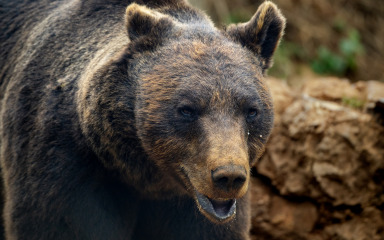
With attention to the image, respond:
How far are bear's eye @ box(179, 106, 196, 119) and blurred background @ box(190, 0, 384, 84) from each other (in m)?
7.98

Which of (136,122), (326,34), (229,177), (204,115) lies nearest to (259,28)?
(204,115)

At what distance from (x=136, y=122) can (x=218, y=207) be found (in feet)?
2.84

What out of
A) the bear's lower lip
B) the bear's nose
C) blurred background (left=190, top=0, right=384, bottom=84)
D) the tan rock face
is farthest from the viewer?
blurred background (left=190, top=0, right=384, bottom=84)

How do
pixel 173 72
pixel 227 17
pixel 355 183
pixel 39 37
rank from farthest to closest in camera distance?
pixel 227 17 < pixel 355 183 < pixel 39 37 < pixel 173 72

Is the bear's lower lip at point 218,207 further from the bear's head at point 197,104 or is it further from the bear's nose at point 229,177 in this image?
the bear's nose at point 229,177

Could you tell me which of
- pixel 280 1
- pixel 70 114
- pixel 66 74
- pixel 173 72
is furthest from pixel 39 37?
pixel 280 1

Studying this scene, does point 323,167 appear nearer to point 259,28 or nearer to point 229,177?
point 259,28

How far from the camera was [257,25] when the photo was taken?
186 inches

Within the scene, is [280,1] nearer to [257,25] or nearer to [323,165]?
[323,165]

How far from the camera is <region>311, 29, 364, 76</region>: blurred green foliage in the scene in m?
11.9

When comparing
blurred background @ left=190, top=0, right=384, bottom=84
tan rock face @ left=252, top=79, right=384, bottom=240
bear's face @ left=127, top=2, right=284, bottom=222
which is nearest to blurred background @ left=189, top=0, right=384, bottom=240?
tan rock face @ left=252, top=79, right=384, bottom=240

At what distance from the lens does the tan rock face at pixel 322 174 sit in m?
6.99

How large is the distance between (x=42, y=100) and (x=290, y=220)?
145 inches

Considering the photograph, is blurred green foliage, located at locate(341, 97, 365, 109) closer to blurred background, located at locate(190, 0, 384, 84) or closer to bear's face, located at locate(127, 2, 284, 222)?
bear's face, located at locate(127, 2, 284, 222)
